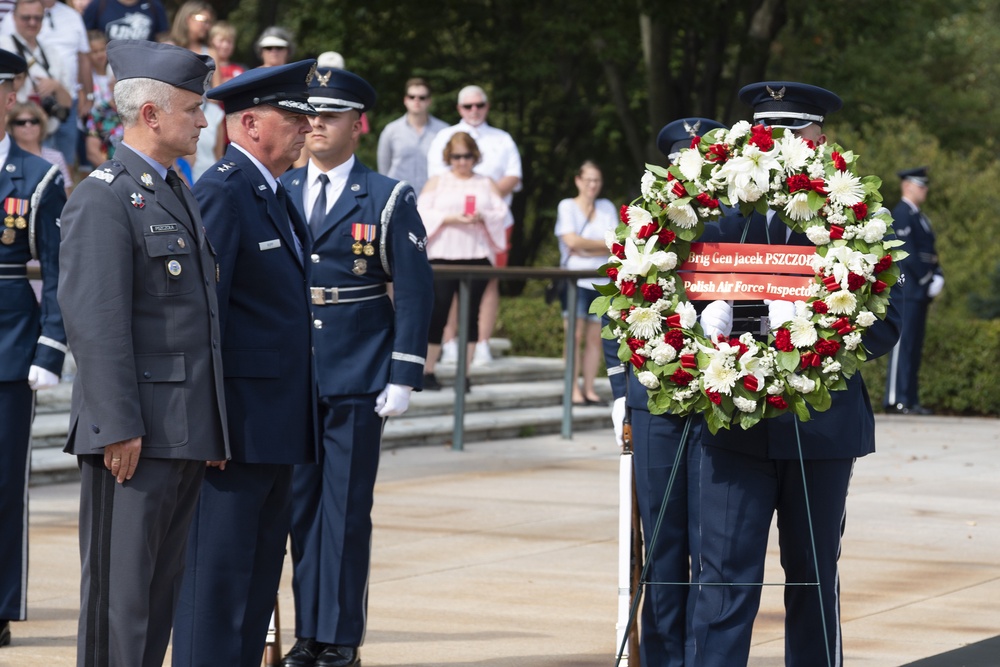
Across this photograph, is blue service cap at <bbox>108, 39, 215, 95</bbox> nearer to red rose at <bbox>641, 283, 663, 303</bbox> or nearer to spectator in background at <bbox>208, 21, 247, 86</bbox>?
red rose at <bbox>641, 283, 663, 303</bbox>

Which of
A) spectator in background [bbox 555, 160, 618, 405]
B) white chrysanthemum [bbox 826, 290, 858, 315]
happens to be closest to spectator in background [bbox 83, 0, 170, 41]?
spectator in background [bbox 555, 160, 618, 405]

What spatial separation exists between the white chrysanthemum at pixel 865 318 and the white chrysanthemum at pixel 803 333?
5.3 inches

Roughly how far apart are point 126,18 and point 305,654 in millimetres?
8384

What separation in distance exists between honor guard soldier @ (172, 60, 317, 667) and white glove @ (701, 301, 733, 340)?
4.04 feet

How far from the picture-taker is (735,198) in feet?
16.3

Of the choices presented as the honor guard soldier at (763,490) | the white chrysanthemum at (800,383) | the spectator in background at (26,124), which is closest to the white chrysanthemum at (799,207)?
the honor guard soldier at (763,490)

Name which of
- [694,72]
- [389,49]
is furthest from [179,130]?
[389,49]

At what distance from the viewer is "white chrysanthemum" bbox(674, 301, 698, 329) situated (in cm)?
497

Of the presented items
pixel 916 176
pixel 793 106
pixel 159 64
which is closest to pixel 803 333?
pixel 793 106

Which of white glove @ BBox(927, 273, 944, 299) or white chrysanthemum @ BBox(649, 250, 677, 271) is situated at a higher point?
white chrysanthemum @ BBox(649, 250, 677, 271)

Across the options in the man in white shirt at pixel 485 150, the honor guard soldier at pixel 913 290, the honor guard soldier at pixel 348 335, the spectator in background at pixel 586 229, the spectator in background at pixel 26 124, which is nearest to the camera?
the honor guard soldier at pixel 348 335

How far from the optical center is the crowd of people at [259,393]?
4598 mm

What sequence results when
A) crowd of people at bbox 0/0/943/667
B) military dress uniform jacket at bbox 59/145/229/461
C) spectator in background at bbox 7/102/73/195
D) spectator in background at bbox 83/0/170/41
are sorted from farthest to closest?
spectator in background at bbox 83/0/170/41
spectator in background at bbox 7/102/73/195
crowd of people at bbox 0/0/943/667
military dress uniform jacket at bbox 59/145/229/461

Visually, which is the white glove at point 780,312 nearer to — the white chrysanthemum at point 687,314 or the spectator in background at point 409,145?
the white chrysanthemum at point 687,314
